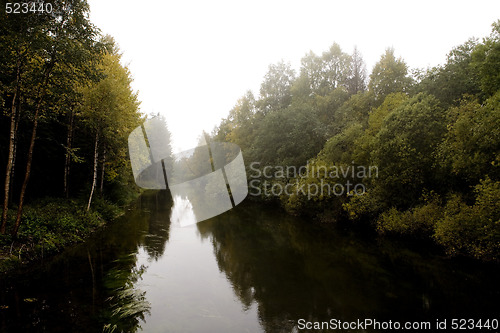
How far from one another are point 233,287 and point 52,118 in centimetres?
1000

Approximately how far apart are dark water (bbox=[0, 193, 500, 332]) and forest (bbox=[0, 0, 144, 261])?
5.64 ft

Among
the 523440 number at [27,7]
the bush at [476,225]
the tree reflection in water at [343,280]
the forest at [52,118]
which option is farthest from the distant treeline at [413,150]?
the 523440 number at [27,7]

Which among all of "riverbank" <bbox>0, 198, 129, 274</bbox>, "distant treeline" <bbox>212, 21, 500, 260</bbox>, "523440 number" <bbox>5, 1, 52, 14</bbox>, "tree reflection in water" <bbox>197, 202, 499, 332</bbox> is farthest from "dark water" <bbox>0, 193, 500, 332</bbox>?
"523440 number" <bbox>5, 1, 52, 14</bbox>

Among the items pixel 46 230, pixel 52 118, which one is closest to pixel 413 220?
pixel 46 230

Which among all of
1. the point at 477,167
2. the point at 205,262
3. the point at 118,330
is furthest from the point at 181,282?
the point at 477,167

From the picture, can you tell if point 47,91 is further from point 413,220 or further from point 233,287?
point 413,220

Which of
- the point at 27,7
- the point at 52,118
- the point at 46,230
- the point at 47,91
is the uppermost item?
the point at 27,7

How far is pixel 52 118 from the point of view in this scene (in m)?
11.0

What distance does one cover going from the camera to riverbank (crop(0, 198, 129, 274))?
9258 millimetres

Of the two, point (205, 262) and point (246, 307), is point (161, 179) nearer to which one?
point (205, 262)

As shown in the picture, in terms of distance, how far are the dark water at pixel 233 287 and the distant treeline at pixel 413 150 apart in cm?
202

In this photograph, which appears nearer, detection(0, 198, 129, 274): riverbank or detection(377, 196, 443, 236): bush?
detection(0, 198, 129, 274): riverbank

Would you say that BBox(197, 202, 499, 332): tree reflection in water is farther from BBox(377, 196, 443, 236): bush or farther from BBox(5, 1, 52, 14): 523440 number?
BBox(5, 1, 52, 14): 523440 number

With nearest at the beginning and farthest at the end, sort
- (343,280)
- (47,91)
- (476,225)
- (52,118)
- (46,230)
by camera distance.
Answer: (343,280)
(47,91)
(476,225)
(52,118)
(46,230)
